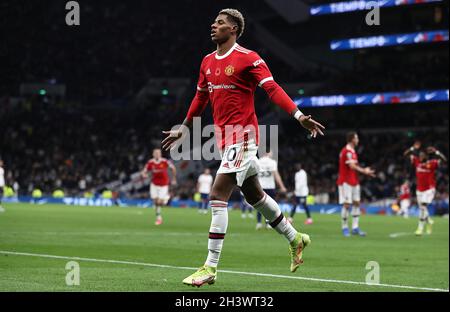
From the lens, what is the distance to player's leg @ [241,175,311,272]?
10.2 meters

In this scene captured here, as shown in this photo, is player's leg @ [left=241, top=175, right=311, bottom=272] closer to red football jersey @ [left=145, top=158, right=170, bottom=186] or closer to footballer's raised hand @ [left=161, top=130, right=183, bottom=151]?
footballer's raised hand @ [left=161, top=130, right=183, bottom=151]

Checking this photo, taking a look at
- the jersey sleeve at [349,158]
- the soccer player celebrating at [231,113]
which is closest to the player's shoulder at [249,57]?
the soccer player celebrating at [231,113]

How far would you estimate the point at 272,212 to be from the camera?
408 inches

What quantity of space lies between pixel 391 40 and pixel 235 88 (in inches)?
1747

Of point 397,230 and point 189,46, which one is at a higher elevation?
point 189,46

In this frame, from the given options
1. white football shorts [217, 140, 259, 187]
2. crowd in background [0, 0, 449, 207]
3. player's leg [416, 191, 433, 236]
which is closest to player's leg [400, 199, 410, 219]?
crowd in background [0, 0, 449, 207]

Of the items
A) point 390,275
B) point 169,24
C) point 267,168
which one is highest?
point 169,24

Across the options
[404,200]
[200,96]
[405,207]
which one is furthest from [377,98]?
[200,96]

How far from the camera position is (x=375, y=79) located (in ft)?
184

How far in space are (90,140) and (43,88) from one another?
7.21 m

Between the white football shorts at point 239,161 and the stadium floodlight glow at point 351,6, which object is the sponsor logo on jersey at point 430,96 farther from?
the white football shorts at point 239,161

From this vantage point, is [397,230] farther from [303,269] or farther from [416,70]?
[416,70]
